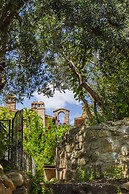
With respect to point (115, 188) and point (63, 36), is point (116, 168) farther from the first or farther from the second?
point (63, 36)

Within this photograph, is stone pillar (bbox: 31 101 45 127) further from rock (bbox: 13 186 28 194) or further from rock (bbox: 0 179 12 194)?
rock (bbox: 0 179 12 194)

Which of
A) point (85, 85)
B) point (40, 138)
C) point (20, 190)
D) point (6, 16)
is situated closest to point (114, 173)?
point (20, 190)

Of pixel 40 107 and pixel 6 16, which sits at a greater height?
pixel 40 107

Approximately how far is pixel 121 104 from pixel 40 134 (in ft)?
12.6

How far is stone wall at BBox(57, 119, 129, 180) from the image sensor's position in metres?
7.25

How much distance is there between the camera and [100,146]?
296 inches

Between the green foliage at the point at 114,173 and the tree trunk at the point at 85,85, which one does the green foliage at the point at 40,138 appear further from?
the green foliage at the point at 114,173

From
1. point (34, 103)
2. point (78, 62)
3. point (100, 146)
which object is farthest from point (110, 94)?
point (34, 103)

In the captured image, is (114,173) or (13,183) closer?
(13,183)

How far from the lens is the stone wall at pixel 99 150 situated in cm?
725

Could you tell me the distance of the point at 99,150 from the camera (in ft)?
24.6

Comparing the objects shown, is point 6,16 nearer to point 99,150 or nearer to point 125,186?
point 99,150

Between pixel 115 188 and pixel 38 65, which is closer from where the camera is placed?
pixel 115 188

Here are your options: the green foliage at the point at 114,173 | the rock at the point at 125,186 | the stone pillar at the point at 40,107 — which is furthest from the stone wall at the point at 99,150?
the stone pillar at the point at 40,107
